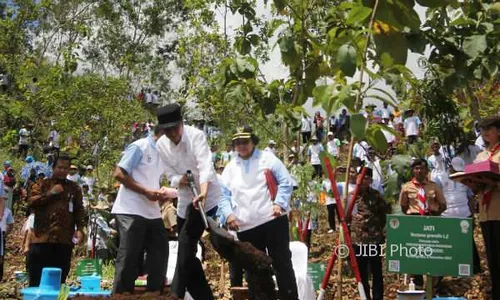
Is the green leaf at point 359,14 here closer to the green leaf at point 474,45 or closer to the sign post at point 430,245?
the green leaf at point 474,45

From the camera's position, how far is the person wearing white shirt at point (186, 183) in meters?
6.22

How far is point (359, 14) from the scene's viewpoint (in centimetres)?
444

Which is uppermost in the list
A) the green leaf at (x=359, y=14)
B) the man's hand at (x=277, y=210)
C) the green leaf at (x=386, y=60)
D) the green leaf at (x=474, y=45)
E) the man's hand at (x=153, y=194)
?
the green leaf at (x=474, y=45)

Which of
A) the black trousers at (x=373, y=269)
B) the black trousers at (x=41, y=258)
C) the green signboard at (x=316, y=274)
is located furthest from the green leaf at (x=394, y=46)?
the black trousers at (x=373, y=269)

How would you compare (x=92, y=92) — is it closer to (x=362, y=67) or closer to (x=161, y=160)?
(x=161, y=160)

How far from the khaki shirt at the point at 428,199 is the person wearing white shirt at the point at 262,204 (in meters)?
3.04

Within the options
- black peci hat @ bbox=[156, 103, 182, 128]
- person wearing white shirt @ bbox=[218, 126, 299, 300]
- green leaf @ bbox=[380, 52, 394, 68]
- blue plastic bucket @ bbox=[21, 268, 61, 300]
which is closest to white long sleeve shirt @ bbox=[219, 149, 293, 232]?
person wearing white shirt @ bbox=[218, 126, 299, 300]

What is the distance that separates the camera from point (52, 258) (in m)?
7.64

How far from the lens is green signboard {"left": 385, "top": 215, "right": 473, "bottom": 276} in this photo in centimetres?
628

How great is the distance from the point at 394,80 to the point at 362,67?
42cm

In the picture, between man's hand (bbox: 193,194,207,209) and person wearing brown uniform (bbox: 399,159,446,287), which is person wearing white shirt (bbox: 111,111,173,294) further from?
person wearing brown uniform (bbox: 399,159,446,287)

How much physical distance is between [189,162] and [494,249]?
9.49ft

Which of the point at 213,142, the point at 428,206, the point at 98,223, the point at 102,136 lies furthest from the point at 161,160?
the point at 213,142

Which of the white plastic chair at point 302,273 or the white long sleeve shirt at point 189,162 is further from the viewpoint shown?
the white plastic chair at point 302,273
